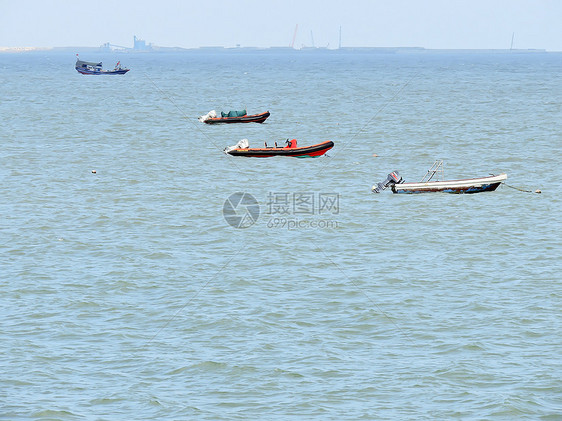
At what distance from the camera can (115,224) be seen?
136ft

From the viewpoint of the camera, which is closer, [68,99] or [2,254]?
[2,254]

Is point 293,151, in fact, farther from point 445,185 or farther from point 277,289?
point 277,289

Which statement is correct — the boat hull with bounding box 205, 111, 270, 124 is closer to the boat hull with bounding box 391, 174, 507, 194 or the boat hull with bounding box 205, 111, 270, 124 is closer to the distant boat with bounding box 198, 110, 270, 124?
the distant boat with bounding box 198, 110, 270, 124

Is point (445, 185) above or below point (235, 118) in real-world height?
below

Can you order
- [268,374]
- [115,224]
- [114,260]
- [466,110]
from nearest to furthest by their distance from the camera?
[268,374], [114,260], [115,224], [466,110]

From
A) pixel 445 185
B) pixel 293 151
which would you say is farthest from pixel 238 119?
pixel 445 185

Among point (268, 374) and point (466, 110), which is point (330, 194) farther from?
point (466, 110)

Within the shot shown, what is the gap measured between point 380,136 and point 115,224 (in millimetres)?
43711

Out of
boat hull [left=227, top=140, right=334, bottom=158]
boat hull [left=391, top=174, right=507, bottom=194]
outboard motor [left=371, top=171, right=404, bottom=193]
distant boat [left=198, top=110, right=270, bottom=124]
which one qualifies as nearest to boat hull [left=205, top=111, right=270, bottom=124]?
distant boat [left=198, top=110, right=270, bottom=124]

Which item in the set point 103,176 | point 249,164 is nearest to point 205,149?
point 249,164

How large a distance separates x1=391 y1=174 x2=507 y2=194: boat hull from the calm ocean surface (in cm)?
53

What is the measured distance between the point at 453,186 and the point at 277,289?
21032 mm

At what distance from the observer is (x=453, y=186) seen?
160ft

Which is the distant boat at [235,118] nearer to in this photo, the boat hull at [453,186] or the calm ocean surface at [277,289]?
the calm ocean surface at [277,289]
